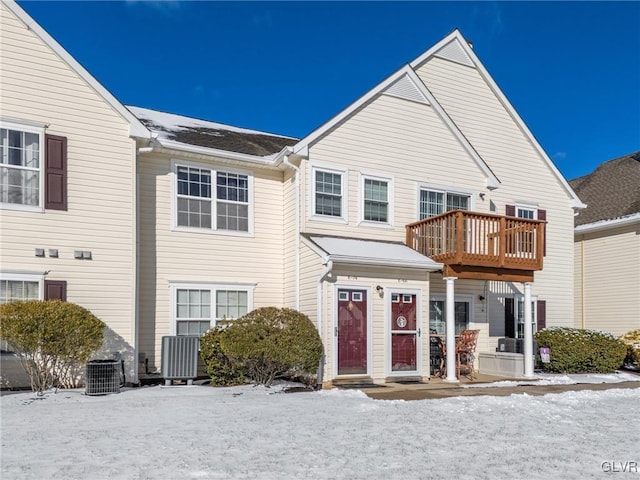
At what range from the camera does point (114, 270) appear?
1147 centimetres

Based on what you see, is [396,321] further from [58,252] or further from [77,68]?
[77,68]

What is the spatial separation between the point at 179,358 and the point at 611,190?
16.8 metres

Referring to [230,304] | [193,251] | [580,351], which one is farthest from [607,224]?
[193,251]

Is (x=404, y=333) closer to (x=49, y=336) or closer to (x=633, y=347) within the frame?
(x=49, y=336)

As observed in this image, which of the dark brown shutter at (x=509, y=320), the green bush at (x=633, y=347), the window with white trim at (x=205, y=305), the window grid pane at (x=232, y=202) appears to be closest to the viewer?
the window with white trim at (x=205, y=305)

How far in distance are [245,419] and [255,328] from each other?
3248 mm

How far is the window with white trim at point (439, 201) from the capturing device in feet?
49.2

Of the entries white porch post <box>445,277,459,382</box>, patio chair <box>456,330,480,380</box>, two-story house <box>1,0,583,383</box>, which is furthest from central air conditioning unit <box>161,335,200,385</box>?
patio chair <box>456,330,480,380</box>

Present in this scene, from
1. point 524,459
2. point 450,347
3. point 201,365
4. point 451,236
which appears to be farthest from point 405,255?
point 524,459

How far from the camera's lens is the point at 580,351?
14984 millimetres

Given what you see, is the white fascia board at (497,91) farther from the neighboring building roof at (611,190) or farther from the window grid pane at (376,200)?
the window grid pane at (376,200)

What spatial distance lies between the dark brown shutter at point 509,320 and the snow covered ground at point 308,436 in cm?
586

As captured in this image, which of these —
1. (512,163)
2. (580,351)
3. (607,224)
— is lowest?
(580,351)

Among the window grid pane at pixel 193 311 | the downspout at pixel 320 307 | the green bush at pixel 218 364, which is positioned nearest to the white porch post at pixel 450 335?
the downspout at pixel 320 307
